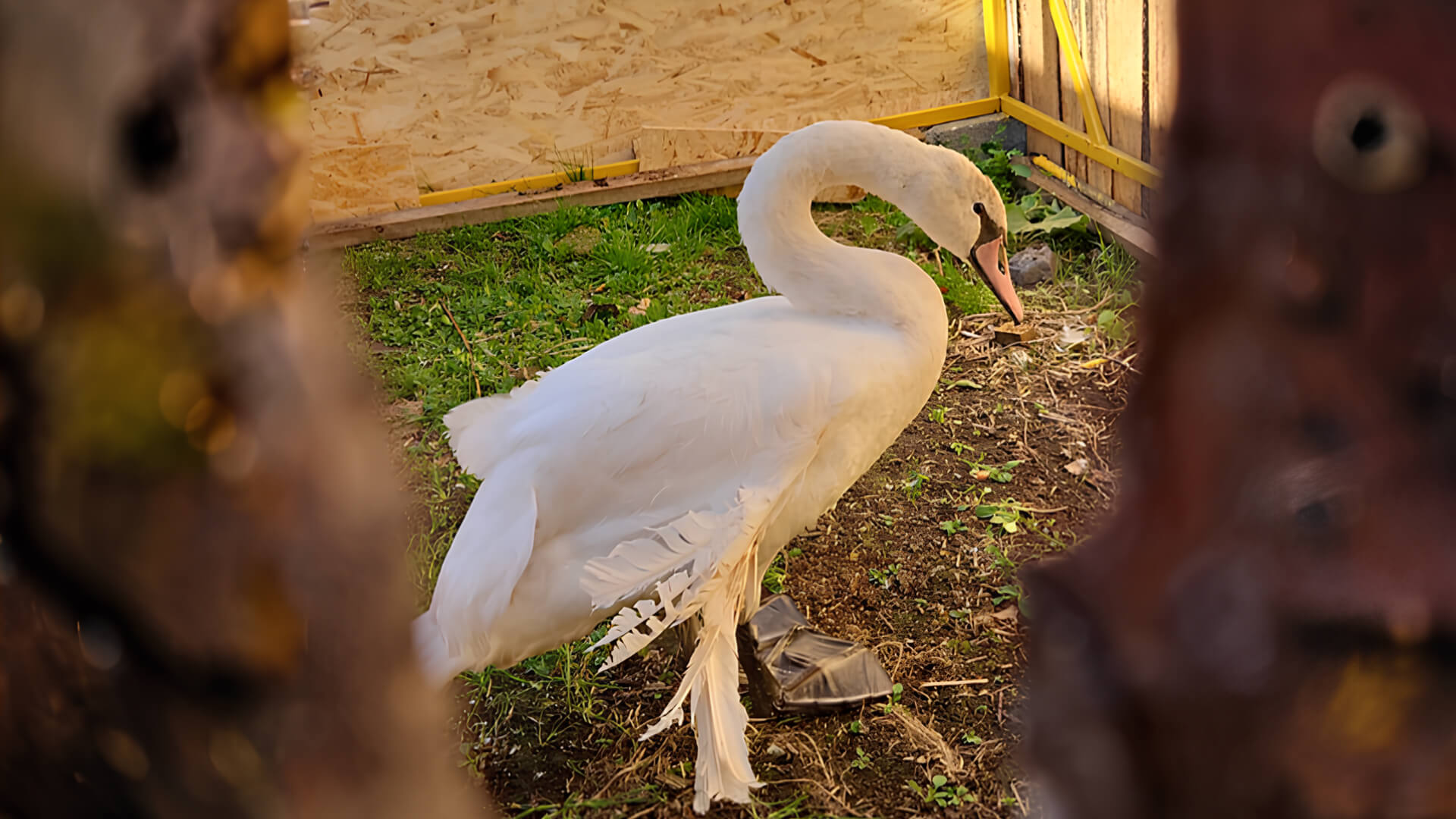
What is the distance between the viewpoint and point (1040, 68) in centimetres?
476

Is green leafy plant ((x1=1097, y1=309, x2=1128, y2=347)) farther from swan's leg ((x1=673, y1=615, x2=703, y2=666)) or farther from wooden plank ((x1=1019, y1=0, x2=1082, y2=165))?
swan's leg ((x1=673, y1=615, x2=703, y2=666))

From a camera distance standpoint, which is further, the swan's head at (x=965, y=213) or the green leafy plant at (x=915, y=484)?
the green leafy plant at (x=915, y=484)

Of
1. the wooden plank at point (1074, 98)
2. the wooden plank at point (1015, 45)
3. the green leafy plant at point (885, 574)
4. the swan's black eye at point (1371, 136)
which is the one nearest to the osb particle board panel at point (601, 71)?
the wooden plank at point (1015, 45)

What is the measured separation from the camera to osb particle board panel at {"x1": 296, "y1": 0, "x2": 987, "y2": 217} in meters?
4.78

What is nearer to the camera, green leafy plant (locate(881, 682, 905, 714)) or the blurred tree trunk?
the blurred tree trunk

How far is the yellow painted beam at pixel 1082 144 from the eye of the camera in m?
3.98

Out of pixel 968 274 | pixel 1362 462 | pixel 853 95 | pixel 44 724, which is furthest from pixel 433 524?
pixel 853 95

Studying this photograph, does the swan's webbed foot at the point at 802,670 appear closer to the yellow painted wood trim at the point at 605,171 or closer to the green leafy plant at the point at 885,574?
the green leafy plant at the point at 885,574

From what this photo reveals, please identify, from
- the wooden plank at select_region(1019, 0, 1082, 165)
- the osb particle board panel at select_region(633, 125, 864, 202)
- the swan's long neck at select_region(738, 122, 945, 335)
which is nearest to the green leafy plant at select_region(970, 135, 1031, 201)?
the wooden plank at select_region(1019, 0, 1082, 165)

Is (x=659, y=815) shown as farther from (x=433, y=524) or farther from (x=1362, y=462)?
(x=1362, y=462)

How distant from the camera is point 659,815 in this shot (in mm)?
2143

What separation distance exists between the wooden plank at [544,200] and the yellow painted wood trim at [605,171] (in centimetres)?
5

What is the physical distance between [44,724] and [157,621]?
0.13 metres

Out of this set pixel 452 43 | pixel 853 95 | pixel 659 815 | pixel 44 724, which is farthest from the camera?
pixel 853 95
